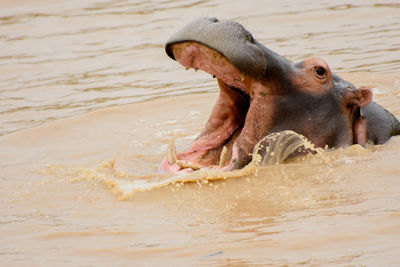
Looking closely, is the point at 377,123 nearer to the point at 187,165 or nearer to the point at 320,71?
the point at 320,71

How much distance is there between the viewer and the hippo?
447 cm

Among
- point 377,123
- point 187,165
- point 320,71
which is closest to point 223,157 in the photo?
point 187,165

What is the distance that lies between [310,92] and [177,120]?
7.75 ft

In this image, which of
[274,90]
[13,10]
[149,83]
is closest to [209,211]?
[274,90]

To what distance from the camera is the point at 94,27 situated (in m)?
11.1

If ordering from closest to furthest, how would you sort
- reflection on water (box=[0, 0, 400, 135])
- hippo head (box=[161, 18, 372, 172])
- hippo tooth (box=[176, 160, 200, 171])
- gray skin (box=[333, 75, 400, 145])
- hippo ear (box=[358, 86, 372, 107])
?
hippo head (box=[161, 18, 372, 172]), hippo tooth (box=[176, 160, 200, 171]), hippo ear (box=[358, 86, 372, 107]), gray skin (box=[333, 75, 400, 145]), reflection on water (box=[0, 0, 400, 135])

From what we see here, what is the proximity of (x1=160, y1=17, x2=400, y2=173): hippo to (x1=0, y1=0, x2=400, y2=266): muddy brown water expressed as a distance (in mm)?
173

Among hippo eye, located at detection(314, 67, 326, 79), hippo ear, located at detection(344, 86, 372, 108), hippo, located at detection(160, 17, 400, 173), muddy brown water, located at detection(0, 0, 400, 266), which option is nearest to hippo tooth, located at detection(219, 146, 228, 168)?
hippo, located at detection(160, 17, 400, 173)

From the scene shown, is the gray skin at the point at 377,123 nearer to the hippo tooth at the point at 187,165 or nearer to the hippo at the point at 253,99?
the hippo at the point at 253,99

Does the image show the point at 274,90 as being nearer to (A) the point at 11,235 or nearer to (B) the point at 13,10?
(A) the point at 11,235

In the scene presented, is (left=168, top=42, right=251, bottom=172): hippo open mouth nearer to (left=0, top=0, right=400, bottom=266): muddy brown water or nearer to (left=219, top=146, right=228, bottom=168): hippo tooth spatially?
(left=219, top=146, right=228, bottom=168): hippo tooth

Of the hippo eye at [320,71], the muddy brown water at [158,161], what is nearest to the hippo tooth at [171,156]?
the muddy brown water at [158,161]

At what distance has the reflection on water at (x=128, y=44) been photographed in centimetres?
815

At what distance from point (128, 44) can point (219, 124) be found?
5.34 metres
